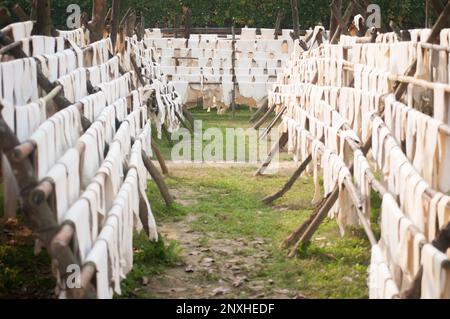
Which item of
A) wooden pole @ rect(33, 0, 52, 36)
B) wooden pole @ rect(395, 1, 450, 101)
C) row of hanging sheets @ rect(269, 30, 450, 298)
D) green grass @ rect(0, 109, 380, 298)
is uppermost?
wooden pole @ rect(33, 0, 52, 36)

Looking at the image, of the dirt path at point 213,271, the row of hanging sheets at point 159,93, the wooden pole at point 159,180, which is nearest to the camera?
the dirt path at point 213,271

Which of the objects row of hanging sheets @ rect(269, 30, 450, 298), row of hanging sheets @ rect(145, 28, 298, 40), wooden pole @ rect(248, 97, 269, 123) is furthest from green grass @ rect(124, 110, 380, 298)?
row of hanging sheets @ rect(145, 28, 298, 40)

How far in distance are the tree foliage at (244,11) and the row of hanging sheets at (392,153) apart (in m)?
17.7

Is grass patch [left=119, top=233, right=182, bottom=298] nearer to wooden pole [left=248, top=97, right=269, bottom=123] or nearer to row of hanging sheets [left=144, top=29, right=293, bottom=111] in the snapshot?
wooden pole [left=248, top=97, right=269, bottom=123]

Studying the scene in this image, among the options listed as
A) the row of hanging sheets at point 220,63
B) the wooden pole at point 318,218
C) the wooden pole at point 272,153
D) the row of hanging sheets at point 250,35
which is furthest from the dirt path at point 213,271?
the row of hanging sheets at point 250,35

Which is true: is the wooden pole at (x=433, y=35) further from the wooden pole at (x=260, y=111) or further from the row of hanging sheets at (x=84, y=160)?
the wooden pole at (x=260, y=111)

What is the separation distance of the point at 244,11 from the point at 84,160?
24.8 metres

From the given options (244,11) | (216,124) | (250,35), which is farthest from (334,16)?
(244,11)

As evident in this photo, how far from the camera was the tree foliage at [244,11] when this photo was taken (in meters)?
27.7

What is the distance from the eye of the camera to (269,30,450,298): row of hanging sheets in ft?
16.1

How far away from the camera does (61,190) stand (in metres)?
4.98

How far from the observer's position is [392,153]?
614 centimetres

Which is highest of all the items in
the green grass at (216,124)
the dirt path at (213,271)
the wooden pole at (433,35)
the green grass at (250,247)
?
the wooden pole at (433,35)

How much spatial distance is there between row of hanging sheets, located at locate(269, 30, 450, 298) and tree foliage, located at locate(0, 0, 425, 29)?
17740 millimetres
